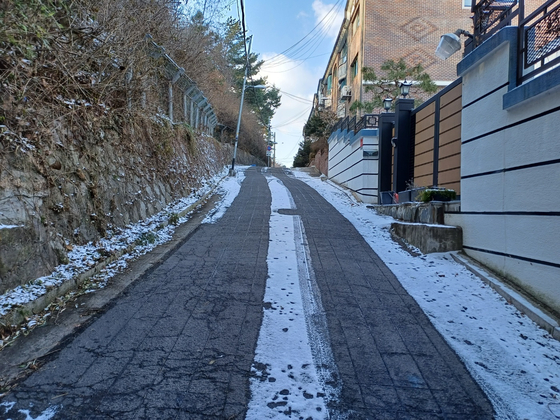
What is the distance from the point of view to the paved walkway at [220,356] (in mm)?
2408

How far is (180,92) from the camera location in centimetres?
1265

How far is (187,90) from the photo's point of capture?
13.1 meters

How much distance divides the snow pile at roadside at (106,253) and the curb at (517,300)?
4850mm

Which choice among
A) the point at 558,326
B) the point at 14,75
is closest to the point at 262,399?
the point at 558,326

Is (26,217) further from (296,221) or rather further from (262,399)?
(296,221)

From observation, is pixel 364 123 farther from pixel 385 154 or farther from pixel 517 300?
pixel 517 300

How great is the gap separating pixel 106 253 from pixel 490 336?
191 inches

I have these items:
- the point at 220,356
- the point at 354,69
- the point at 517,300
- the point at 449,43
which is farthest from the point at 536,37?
the point at 354,69

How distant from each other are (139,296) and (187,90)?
10.5 m

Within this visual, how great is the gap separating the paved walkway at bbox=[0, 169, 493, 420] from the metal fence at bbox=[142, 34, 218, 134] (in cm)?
590

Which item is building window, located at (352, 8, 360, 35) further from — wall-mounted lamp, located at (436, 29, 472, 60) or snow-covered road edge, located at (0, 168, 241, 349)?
snow-covered road edge, located at (0, 168, 241, 349)

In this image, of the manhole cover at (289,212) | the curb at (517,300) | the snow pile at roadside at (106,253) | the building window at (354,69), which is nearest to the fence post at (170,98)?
the snow pile at roadside at (106,253)

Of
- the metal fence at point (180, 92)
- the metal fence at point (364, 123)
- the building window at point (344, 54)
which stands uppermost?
the building window at point (344, 54)

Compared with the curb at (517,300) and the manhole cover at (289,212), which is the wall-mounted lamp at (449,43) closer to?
the curb at (517,300)
